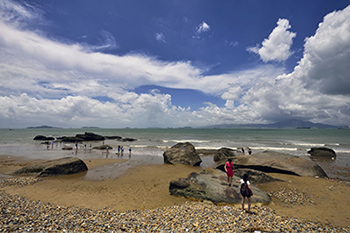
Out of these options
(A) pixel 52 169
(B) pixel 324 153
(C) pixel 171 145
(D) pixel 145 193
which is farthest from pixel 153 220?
(C) pixel 171 145

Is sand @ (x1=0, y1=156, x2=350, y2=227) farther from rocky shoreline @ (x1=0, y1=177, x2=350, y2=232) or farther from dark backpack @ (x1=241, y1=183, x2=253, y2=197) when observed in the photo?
dark backpack @ (x1=241, y1=183, x2=253, y2=197)

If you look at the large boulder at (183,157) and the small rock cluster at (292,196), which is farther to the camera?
the large boulder at (183,157)

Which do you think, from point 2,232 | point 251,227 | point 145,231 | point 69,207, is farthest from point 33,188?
point 251,227

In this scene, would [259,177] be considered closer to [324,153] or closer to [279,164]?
[279,164]

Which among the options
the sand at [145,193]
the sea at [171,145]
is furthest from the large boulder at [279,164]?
the sea at [171,145]

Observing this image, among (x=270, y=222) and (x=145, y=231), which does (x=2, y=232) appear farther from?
(x=270, y=222)

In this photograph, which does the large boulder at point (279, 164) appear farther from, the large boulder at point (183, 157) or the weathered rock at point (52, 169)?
the weathered rock at point (52, 169)

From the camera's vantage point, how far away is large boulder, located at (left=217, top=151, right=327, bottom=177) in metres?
16.7

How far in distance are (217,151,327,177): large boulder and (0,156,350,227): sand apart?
1.02 metres

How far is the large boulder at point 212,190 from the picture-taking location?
9.53 metres

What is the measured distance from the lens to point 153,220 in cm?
768

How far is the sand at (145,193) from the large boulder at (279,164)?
1023 mm

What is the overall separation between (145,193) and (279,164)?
47.5ft

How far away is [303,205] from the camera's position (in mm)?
10164
